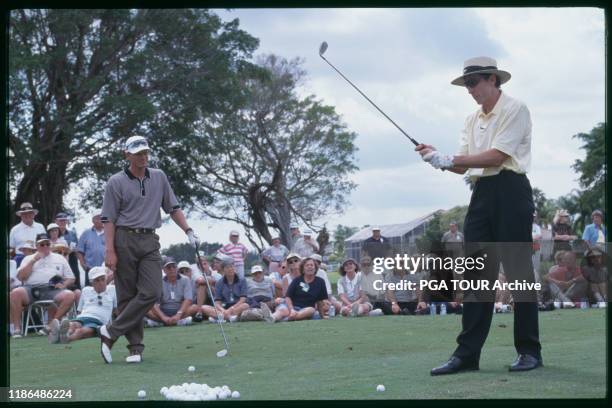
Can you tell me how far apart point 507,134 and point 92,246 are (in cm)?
1063

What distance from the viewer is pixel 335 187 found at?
46.5 m

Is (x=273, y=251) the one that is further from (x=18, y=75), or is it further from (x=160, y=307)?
(x=18, y=75)

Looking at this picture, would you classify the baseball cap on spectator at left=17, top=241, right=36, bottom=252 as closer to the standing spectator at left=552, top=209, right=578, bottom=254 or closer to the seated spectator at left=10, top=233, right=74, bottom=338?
the seated spectator at left=10, top=233, right=74, bottom=338

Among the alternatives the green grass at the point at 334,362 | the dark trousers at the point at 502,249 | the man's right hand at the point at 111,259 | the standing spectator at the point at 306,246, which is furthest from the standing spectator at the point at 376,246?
the dark trousers at the point at 502,249

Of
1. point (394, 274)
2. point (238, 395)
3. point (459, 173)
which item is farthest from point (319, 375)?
point (394, 274)

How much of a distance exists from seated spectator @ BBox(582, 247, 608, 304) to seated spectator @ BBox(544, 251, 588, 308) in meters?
0.13

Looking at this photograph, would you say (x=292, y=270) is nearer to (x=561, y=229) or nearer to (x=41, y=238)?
(x=41, y=238)

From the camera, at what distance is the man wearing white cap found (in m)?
6.62

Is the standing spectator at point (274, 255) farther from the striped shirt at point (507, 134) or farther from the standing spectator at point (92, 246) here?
the striped shirt at point (507, 134)

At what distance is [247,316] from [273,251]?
4636 millimetres

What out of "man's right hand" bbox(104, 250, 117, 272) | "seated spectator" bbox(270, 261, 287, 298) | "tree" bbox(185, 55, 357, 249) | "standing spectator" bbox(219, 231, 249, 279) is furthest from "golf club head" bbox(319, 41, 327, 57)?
"tree" bbox(185, 55, 357, 249)

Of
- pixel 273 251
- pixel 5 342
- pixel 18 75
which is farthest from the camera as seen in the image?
pixel 18 75

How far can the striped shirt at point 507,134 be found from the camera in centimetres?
657

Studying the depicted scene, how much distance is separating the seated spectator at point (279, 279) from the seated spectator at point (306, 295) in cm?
154
